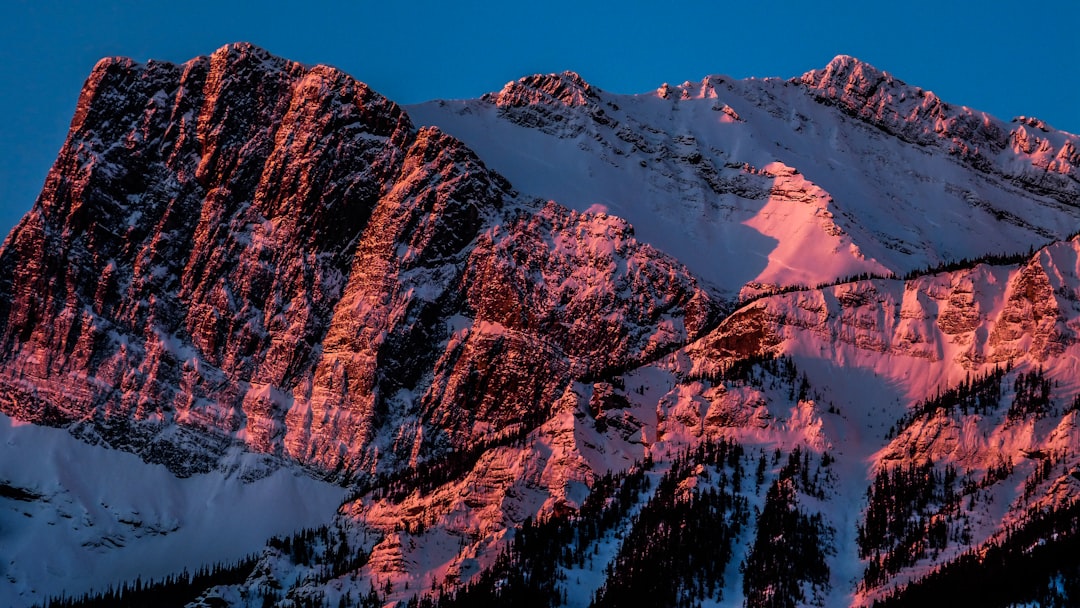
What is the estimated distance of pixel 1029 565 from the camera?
19900 centimetres

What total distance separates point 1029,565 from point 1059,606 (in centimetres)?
669

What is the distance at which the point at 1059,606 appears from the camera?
193m

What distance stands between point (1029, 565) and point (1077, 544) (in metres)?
4.47

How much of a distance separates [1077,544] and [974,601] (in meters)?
10.4

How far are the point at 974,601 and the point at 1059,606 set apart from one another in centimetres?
743

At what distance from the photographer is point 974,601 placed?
19700 cm

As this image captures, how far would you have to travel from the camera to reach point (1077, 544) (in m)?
199

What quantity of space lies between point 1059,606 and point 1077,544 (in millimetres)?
8119

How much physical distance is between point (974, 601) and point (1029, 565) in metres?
6.11
